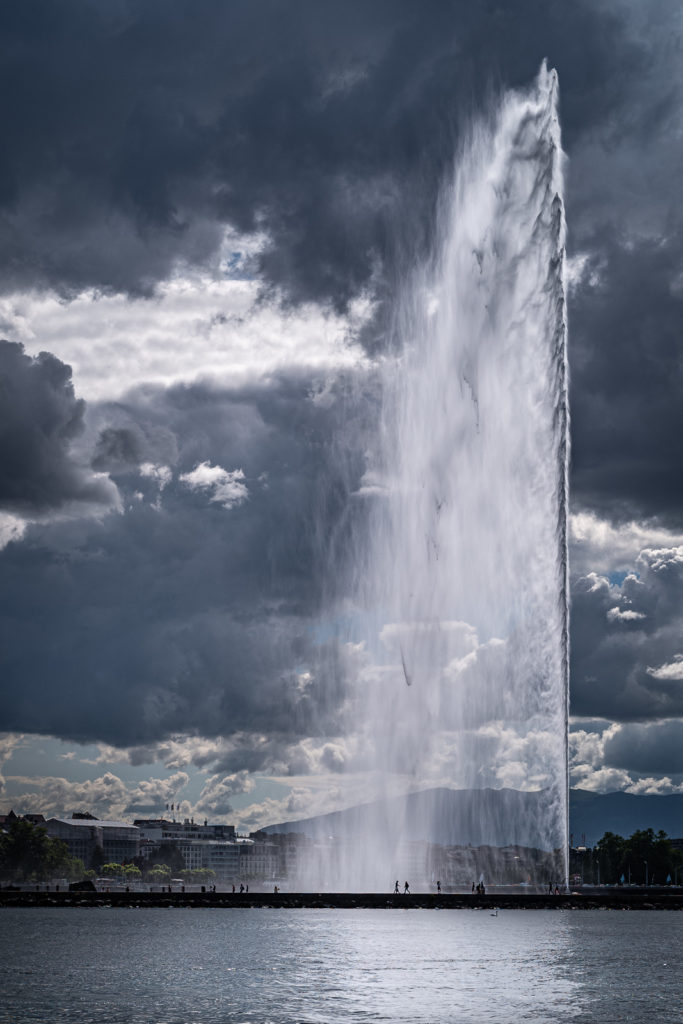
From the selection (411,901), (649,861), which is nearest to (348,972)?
(411,901)

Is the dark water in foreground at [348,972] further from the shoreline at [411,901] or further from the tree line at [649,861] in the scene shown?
the tree line at [649,861]

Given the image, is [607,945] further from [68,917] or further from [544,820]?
[68,917]

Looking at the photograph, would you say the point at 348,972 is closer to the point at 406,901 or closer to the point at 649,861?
the point at 406,901

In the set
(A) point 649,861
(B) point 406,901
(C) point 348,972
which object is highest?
(C) point 348,972

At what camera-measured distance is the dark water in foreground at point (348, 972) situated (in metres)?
41.3

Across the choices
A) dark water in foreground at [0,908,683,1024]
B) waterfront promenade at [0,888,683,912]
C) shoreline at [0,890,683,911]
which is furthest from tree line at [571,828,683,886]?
dark water in foreground at [0,908,683,1024]

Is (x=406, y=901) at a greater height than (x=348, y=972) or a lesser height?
lesser

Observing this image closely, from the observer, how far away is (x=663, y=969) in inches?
2242

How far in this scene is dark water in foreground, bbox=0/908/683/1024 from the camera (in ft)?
136

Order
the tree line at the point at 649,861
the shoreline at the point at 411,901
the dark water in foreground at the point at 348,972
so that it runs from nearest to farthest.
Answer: the dark water in foreground at the point at 348,972
the shoreline at the point at 411,901
the tree line at the point at 649,861

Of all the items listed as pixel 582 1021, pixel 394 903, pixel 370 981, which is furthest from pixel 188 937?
pixel 582 1021

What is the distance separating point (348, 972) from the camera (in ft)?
178

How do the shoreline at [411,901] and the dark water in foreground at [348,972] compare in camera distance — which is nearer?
the dark water in foreground at [348,972]

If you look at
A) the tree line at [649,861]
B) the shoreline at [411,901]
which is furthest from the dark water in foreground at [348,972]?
the tree line at [649,861]
